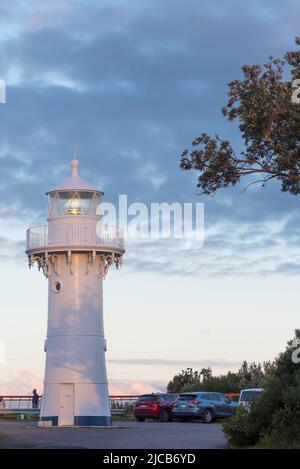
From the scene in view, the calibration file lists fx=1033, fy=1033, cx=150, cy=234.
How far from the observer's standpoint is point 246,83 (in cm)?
2611

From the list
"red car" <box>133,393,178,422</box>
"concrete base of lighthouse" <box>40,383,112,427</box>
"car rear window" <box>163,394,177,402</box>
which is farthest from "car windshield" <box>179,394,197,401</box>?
"concrete base of lighthouse" <box>40,383,112,427</box>

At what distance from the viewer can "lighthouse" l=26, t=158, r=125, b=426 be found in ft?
146

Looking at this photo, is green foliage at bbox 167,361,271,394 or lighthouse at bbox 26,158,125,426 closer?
lighthouse at bbox 26,158,125,426

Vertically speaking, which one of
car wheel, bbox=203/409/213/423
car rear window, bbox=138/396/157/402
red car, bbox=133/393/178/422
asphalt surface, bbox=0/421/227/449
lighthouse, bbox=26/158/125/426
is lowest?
asphalt surface, bbox=0/421/227/449

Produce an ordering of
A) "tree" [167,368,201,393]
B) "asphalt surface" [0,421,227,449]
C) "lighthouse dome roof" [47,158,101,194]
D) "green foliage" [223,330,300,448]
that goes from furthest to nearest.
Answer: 1. "tree" [167,368,201,393]
2. "lighthouse dome roof" [47,158,101,194]
3. "asphalt surface" [0,421,227,449]
4. "green foliage" [223,330,300,448]

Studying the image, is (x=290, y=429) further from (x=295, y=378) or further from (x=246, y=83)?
(x=246, y=83)

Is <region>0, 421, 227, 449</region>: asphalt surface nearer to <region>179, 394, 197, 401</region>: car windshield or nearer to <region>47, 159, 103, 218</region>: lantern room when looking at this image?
<region>179, 394, 197, 401</region>: car windshield

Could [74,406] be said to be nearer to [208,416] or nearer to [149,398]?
[149,398]

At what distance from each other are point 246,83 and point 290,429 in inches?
340

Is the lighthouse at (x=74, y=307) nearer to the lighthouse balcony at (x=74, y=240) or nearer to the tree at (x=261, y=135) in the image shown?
the lighthouse balcony at (x=74, y=240)

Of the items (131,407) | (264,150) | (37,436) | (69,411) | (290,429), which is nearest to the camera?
(290,429)

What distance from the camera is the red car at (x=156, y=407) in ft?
153

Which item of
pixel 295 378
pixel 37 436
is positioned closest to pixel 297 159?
pixel 295 378

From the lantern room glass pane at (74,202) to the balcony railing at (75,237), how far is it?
1.99 ft
